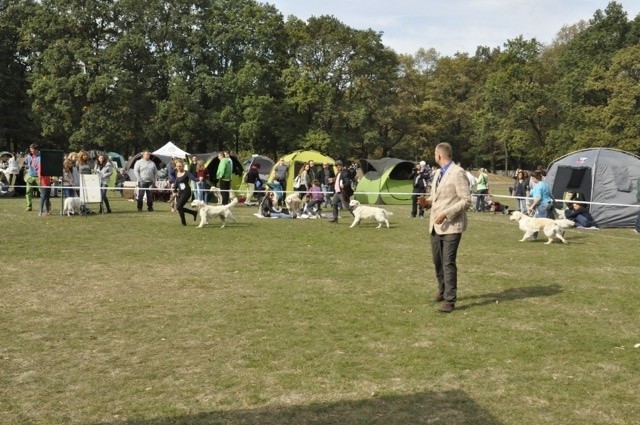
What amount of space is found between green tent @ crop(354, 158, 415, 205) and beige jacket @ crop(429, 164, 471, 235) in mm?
16814

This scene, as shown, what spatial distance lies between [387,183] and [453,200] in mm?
17676

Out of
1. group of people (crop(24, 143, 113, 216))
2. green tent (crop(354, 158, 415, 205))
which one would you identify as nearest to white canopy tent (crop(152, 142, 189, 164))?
group of people (crop(24, 143, 113, 216))

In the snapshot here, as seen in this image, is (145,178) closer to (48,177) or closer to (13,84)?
(48,177)

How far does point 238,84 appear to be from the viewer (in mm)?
43500

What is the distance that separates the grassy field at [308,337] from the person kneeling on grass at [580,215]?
597cm

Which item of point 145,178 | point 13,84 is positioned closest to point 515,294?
point 145,178

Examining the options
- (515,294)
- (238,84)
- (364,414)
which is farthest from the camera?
(238,84)

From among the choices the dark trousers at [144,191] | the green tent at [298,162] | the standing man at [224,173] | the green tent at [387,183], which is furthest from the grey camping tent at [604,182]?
the dark trousers at [144,191]

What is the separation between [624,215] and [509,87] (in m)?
39.5

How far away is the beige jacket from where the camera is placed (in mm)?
6688

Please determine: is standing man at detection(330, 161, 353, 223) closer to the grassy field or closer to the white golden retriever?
the white golden retriever

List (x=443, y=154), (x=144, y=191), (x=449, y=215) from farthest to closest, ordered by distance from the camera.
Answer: (x=144, y=191), (x=443, y=154), (x=449, y=215)

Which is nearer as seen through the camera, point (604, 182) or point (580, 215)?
point (580, 215)

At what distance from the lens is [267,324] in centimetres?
614
